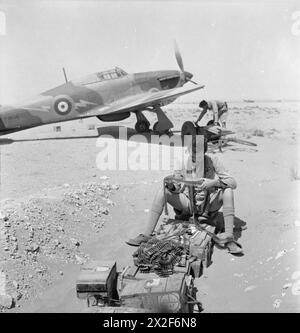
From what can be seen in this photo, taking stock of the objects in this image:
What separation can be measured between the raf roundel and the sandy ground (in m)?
3.09

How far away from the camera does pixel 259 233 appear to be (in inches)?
255

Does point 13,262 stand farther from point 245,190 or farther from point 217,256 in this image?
point 245,190

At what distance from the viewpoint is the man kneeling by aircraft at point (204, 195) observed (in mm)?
5805

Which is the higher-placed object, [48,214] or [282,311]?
[48,214]

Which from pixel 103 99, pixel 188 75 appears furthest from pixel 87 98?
pixel 188 75

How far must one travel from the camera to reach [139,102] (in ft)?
51.1

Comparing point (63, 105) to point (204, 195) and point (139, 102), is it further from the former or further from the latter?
point (204, 195)

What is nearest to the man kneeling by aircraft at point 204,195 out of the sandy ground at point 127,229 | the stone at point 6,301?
the sandy ground at point 127,229

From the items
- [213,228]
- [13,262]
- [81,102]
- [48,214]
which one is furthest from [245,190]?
[81,102]

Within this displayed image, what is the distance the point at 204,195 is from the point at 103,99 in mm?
10311

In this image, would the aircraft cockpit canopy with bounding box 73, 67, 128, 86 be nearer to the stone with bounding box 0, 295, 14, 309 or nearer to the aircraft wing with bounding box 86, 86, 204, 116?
the aircraft wing with bounding box 86, 86, 204, 116

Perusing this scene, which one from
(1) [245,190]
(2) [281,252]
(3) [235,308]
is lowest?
(3) [235,308]

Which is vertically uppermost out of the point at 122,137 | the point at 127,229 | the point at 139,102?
the point at 139,102
